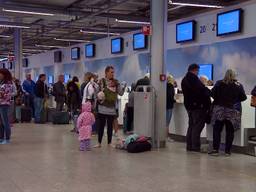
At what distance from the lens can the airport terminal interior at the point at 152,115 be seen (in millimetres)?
5823

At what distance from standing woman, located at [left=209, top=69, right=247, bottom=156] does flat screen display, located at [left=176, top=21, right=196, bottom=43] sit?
7.12 m

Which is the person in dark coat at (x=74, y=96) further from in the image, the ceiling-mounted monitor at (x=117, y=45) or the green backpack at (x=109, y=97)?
the ceiling-mounted monitor at (x=117, y=45)

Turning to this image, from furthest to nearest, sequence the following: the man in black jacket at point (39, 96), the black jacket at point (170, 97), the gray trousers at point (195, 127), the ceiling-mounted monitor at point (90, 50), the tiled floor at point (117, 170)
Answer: the ceiling-mounted monitor at point (90, 50)
the man in black jacket at point (39, 96)
the black jacket at point (170, 97)
the gray trousers at point (195, 127)
the tiled floor at point (117, 170)

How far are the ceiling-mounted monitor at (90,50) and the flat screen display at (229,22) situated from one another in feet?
32.6

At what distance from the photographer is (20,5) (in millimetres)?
14008

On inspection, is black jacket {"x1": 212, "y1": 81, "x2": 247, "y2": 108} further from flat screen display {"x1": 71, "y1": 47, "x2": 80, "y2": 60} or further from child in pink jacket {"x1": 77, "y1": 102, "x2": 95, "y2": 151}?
flat screen display {"x1": 71, "y1": 47, "x2": 80, "y2": 60}

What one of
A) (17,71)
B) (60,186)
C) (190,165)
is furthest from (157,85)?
(17,71)

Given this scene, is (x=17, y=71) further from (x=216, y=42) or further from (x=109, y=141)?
(x=109, y=141)

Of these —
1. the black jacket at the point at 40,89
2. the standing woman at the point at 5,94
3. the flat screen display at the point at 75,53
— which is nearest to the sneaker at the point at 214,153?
the standing woman at the point at 5,94

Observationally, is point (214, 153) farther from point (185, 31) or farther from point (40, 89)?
point (185, 31)

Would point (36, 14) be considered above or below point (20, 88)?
above

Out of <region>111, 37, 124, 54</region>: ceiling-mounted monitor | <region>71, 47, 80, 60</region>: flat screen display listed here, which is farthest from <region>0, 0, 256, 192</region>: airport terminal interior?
<region>71, 47, 80, 60</region>: flat screen display

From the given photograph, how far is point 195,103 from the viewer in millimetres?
8000

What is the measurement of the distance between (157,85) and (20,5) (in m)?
7.00
